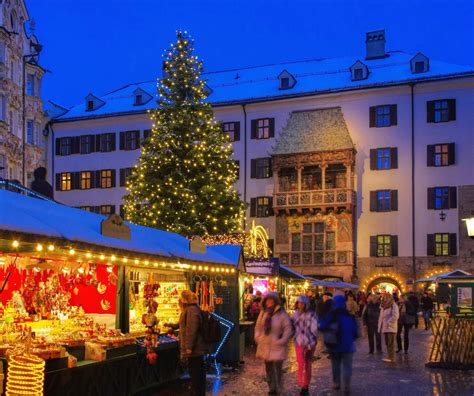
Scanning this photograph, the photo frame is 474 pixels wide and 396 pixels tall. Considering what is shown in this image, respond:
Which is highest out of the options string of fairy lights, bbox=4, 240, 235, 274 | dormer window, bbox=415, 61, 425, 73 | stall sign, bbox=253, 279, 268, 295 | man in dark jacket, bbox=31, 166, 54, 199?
dormer window, bbox=415, 61, 425, 73

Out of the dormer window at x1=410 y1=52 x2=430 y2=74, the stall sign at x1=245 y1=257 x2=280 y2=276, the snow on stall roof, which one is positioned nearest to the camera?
the snow on stall roof

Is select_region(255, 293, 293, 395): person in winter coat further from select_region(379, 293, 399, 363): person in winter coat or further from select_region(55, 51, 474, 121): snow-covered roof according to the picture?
select_region(55, 51, 474, 121): snow-covered roof

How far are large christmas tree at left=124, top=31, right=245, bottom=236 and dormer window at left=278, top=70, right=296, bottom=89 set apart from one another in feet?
54.8

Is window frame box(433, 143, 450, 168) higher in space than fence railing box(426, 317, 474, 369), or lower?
higher

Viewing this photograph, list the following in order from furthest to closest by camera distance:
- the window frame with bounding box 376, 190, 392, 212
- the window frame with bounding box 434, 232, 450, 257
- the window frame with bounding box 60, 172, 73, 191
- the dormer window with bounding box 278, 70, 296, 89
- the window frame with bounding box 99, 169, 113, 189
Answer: the window frame with bounding box 60, 172, 73, 191 → the window frame with bounding box 99, 169, 113, 189 → the dormer window with bounding box 278, 70, 296, 89 → the window frame with bounding box 376, 190, 392, 212 → the window frame with bounding box 434, 232, 450, 257

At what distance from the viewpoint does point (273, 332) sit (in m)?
11.3

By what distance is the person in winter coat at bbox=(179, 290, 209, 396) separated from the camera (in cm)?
1056

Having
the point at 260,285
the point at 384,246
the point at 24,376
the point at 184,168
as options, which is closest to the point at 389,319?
the point at 24,376

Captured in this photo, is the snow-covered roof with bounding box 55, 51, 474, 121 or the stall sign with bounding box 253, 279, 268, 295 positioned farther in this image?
the snow-covered roof with bounding box 55, 51, 474, 121

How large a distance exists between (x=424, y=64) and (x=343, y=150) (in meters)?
7.12

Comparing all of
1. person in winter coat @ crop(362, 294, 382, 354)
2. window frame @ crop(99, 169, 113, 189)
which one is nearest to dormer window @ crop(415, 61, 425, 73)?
window frame @ crop(99, 169, 113, 189)

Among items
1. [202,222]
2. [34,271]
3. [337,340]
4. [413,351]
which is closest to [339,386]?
[337,340]

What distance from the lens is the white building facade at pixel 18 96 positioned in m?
39.0

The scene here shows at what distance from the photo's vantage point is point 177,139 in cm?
3198
